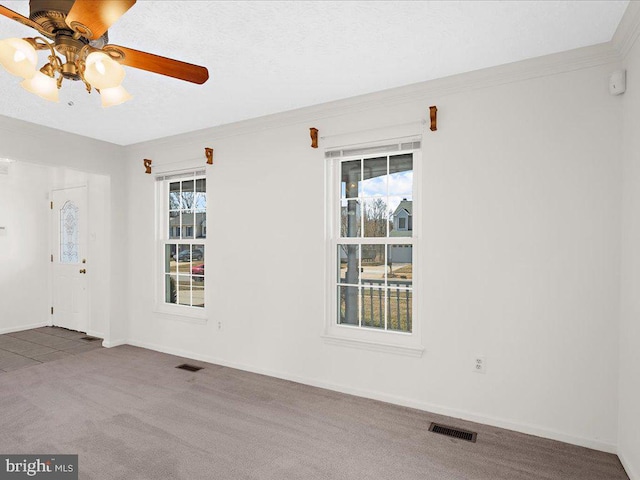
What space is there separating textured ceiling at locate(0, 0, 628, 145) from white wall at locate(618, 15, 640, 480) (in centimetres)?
46

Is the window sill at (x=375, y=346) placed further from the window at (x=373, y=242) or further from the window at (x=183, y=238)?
the window at (x=183, y=238)

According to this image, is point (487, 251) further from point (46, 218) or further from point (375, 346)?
point (46, 218)

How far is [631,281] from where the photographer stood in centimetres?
217

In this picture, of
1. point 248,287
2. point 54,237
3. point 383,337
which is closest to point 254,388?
point 248,287

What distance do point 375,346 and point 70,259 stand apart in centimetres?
491

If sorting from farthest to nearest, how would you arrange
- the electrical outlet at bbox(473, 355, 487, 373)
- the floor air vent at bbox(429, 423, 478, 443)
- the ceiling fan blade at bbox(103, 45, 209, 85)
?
the electrical outlet at bbox(473, 355, 487, 373) → the floor air vent at bbox(429, 423, 478, 443) → the ceiling fan blade at bbox(103, 45, 209, 85)

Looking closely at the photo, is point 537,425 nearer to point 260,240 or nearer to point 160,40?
point 260,240

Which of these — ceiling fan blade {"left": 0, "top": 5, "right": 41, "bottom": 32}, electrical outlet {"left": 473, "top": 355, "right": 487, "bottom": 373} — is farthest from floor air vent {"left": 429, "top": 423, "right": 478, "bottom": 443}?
ceiling fan blade {"left": 0, "top": 5, "right": 41, "bottom": 32}

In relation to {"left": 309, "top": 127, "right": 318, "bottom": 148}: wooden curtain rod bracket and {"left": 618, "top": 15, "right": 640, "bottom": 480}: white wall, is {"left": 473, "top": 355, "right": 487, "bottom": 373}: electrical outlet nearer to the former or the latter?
{"left": 618, "top": 15, "right": 640, "bottom": 480}: white wall


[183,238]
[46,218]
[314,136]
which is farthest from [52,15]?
[46,218]

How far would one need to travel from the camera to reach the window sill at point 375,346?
3041 millimetres

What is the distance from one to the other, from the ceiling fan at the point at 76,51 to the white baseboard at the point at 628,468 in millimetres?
3074

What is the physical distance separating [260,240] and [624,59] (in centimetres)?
306

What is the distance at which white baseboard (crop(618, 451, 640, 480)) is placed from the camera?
2068 millimetres
